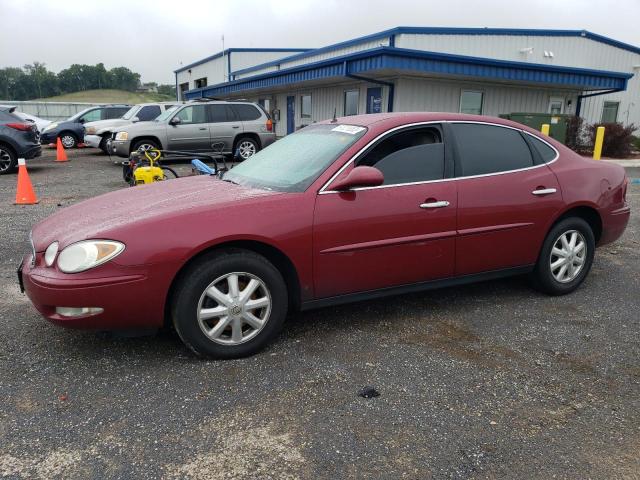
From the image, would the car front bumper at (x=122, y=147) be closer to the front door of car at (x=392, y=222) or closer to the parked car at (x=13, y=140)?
the parked car at (x=13, y=140)

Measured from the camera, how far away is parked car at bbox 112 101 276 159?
43.2ft

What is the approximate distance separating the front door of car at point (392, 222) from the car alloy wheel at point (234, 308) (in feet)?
1.32

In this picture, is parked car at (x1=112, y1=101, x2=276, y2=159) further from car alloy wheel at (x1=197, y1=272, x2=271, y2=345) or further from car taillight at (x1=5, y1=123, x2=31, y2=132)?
car alloy wheel at (x1=197, y1=272, x2=271, y2=345)

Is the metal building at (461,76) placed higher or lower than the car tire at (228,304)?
higher

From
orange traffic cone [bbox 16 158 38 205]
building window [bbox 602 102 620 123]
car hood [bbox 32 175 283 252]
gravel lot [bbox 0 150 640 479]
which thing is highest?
building window [bbox 602 102 620 123]

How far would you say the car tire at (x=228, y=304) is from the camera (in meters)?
3.06

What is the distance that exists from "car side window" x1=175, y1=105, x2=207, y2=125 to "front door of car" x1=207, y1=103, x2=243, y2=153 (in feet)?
0.60

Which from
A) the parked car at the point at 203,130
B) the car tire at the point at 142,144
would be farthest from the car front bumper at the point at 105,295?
the car tire at the point at 142,144

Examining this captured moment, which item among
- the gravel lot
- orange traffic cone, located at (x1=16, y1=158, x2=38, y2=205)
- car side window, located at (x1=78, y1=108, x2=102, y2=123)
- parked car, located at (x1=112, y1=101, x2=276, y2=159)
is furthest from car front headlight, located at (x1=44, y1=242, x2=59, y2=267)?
car side window, located at (x1=78, y1=108, x2=102, y2=123)

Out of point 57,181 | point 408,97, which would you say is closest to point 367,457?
point 57,181

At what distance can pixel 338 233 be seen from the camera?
3377 mm

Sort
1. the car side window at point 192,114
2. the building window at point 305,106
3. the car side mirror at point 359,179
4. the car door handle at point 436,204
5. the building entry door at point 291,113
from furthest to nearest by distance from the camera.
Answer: the building entry door at point 291,113 → the building window at point 305,106 → the car side window at point 192,114 → the car door handle at point 436,204 → the car side mirror at point 359,179

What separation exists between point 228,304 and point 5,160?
11.5 metres

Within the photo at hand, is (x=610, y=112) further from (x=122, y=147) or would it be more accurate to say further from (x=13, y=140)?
(x=13, y=140)
